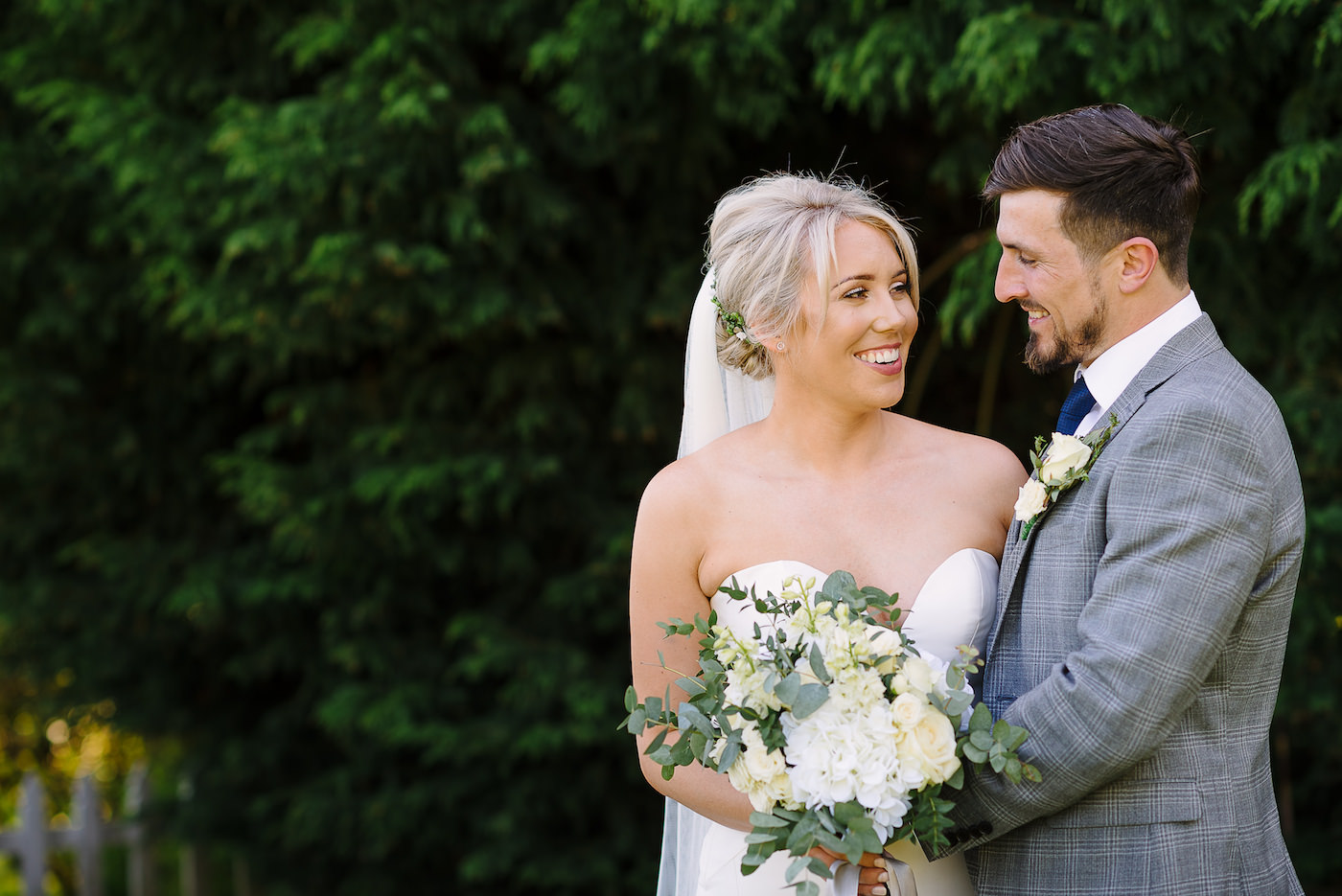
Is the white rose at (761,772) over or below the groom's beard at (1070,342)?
below

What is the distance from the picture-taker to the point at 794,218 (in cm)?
270

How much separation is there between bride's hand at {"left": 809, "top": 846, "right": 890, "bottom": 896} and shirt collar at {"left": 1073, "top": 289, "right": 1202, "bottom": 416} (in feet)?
3.09

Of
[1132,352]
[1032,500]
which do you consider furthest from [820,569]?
[1132,352]

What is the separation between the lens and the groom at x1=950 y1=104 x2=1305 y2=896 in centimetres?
197

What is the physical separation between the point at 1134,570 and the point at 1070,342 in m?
0.51

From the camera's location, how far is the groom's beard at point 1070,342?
2234 millimetres

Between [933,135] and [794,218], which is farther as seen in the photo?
[933,135]

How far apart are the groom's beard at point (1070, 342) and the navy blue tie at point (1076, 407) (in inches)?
2.8

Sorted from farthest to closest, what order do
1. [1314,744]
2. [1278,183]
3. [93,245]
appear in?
[93,245] → [1314,744] → [1278,183]

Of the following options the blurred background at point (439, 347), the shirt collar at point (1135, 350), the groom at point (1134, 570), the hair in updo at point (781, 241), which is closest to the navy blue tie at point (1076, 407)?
the groom at point (1134, 570)

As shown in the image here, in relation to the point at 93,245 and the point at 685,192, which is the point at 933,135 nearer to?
the point at 685,192

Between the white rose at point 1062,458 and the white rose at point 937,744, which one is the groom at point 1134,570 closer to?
the white rose at point 1062,458

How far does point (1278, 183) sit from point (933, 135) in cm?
171

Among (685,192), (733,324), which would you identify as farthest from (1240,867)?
(685,192)
